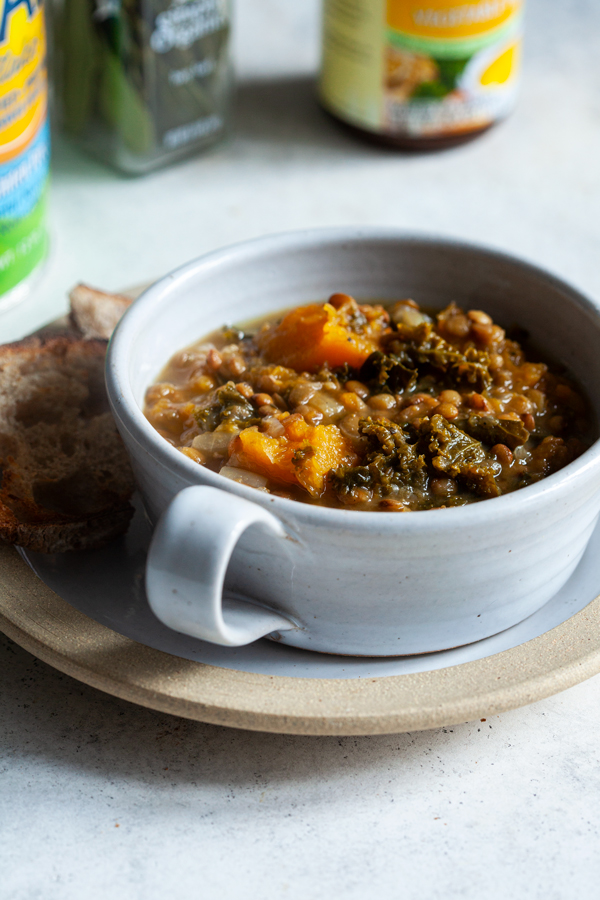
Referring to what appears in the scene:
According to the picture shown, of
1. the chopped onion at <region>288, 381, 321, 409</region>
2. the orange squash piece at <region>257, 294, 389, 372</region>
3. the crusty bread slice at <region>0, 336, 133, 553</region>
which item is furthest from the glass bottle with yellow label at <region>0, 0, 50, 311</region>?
the chopped onion at <region>288, 381, 321, 409</region>

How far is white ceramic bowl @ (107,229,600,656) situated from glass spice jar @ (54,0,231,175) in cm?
175

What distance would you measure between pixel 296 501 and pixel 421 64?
105 inches

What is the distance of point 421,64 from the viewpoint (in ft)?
12.6

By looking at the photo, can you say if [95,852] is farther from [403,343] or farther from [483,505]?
[403,343]

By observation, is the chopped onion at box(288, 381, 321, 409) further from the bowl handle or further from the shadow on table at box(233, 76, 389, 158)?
the shadow on table at box(233, 76, 389, 158)

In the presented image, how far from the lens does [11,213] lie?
3053 millimetres

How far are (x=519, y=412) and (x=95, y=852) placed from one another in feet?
4.16

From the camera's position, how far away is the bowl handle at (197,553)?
155cm

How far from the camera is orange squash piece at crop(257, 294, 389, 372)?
2.26 m

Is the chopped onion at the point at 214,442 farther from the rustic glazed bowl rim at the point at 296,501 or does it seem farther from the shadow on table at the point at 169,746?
the shadow on table at the point at 169,746

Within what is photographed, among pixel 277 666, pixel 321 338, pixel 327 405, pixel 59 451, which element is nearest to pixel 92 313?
pixel 59 451

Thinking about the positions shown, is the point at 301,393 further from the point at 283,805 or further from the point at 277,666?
the point at 283,805

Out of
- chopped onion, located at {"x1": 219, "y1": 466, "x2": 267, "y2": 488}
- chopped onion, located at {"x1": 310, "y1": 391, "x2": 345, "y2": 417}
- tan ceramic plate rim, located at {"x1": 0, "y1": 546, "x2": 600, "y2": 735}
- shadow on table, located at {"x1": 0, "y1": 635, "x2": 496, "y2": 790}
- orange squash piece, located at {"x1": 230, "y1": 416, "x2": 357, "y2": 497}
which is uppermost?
orange squash piece, located at {"x1": 230, "y1": 416, "x2": 357, "y2": 497}

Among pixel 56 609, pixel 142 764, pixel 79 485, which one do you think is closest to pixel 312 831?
pixel 142 764
